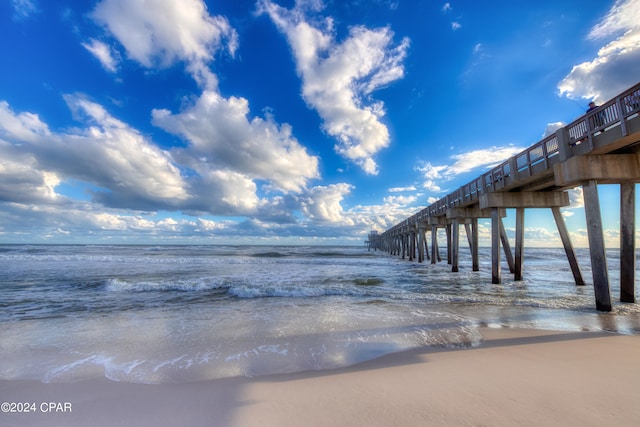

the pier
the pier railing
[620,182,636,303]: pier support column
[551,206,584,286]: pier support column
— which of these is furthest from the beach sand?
[551,206,584,286]: pier support column

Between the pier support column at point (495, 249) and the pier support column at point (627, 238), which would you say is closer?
the pier support column at point (627, 238)

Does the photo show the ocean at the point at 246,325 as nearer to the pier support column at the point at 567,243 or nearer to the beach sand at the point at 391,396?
the beach sand at the point at 391,396

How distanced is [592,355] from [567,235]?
1196cm

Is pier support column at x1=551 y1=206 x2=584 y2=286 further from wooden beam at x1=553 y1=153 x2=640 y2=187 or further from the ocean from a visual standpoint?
wooden beam at x1=553 y1=153 x2=640 y2=187

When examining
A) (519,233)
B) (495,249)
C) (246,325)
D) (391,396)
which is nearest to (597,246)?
(495,249)

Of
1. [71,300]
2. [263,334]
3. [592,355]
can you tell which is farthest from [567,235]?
[71,300]

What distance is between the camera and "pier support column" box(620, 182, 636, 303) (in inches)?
294

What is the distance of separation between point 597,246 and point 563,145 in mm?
3221

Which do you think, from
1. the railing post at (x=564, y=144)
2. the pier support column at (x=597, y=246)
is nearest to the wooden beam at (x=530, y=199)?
the railing post at (x=564, y=144)

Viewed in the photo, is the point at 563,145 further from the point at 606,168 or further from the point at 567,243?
the point at 567,243

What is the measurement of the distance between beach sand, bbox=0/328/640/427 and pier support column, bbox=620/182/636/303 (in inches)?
200

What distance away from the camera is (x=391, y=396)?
2.98 metres

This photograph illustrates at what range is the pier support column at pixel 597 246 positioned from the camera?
729cm

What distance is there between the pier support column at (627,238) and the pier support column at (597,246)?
2.05ft
